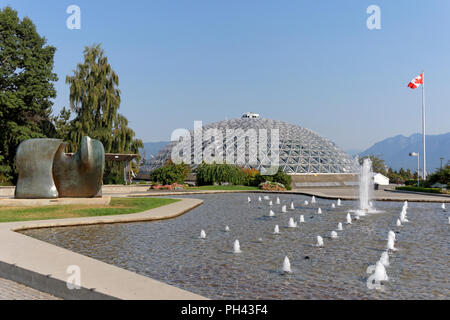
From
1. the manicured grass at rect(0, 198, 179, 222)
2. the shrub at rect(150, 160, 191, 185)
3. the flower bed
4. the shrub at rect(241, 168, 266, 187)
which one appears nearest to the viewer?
the manicured grass at rect(0, 198, 179, 222)

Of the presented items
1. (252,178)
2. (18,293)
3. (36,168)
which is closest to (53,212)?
(36,168)

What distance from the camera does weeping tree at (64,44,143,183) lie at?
38.0m

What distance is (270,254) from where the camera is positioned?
31.0ft

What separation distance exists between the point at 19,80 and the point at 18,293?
3003 centimetres

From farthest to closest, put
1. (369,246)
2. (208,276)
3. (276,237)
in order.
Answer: (276,237), (369,246), (208,276)

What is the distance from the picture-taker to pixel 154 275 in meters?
7.48

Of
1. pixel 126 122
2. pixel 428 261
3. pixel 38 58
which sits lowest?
pixel 428 261

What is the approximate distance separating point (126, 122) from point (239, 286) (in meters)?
35.1

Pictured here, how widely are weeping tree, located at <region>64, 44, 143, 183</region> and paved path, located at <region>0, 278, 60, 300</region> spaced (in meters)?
32.1

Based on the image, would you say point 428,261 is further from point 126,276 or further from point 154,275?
point 126,276

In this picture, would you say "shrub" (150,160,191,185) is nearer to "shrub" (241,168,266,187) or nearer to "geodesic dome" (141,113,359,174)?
"shrub" (241,168,266,187)

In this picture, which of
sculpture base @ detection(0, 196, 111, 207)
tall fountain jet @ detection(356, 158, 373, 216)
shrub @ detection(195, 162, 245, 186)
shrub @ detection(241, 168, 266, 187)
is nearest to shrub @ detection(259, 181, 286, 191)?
shrub @ detection(241, 168, 266, 187)

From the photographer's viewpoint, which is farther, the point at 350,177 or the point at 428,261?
the point at 350,177

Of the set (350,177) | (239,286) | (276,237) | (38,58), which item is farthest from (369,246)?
(350,177)
